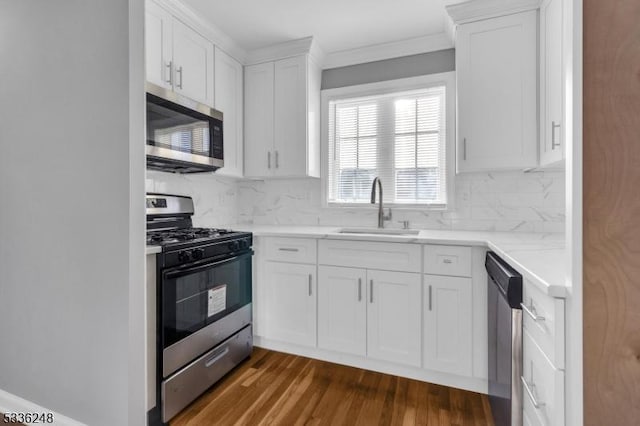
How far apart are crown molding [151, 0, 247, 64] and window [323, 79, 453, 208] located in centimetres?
84

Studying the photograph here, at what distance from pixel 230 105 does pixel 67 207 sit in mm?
1587

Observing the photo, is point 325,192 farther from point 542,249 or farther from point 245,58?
point 542,249

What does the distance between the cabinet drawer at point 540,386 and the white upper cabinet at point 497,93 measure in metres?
1.29

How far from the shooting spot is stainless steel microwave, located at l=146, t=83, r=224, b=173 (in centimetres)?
188

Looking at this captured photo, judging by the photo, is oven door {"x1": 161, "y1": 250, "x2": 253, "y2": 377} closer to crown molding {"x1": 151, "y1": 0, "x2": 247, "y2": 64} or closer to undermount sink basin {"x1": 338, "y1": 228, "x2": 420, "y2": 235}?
undermount sink basin {"x1": 338, "y1": 228, "x2": 420, "y2": 235}

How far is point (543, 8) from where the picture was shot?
193 centimetres

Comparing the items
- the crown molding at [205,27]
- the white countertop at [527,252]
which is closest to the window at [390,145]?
the white countertop at [527,252]

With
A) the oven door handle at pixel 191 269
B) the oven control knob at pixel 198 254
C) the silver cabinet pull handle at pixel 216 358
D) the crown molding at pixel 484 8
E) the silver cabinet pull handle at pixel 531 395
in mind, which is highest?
the crown molding at pixel 484 8

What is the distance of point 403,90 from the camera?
2.71 meters

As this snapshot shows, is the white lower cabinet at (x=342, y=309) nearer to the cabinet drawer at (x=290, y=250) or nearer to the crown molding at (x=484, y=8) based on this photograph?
the cabinet drawer at (x=290, y=250)

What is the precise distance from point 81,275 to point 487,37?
2.72 metres

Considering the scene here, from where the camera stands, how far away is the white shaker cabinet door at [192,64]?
→ 2.18 meters

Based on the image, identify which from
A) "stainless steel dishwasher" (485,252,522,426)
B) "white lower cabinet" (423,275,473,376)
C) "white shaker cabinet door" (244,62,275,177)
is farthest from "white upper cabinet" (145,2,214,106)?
Answer: "stainless steel dishwasher" (485,252,522,426)

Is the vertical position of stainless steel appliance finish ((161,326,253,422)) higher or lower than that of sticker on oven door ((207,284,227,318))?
lower
